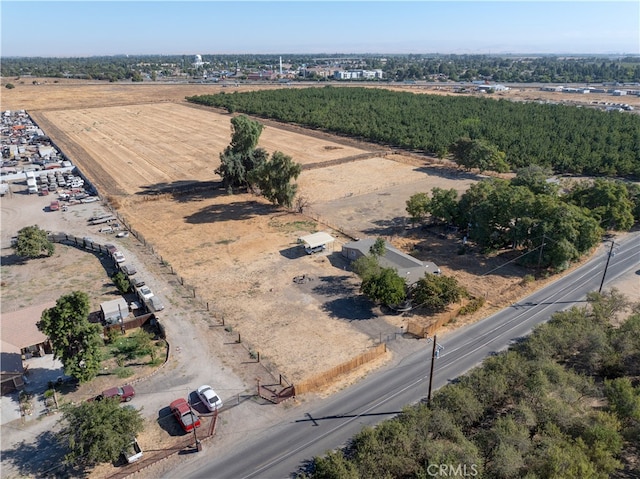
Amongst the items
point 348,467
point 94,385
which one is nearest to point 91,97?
point 94,385

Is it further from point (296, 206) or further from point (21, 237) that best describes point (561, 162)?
point (21, 237)

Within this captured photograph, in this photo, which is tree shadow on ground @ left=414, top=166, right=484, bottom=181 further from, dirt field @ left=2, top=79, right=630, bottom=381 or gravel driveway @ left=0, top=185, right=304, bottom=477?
gravel driveway @ left=0, top=185, right=304, bottom=477

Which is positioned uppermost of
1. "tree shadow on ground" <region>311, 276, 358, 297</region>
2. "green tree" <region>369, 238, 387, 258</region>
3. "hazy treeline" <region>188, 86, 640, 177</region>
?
"hazy treeline" <region>188, 86, 640, 177</region>

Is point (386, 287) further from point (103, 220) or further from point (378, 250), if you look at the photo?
point (103, 220)

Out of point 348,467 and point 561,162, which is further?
point 561,162

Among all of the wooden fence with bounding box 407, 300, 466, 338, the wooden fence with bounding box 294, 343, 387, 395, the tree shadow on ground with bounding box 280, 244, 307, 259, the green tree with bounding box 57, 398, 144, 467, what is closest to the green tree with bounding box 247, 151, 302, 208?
the tree shadow on ground with bounding box 280, 244, 307, 259

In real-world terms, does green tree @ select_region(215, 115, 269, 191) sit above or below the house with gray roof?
above
